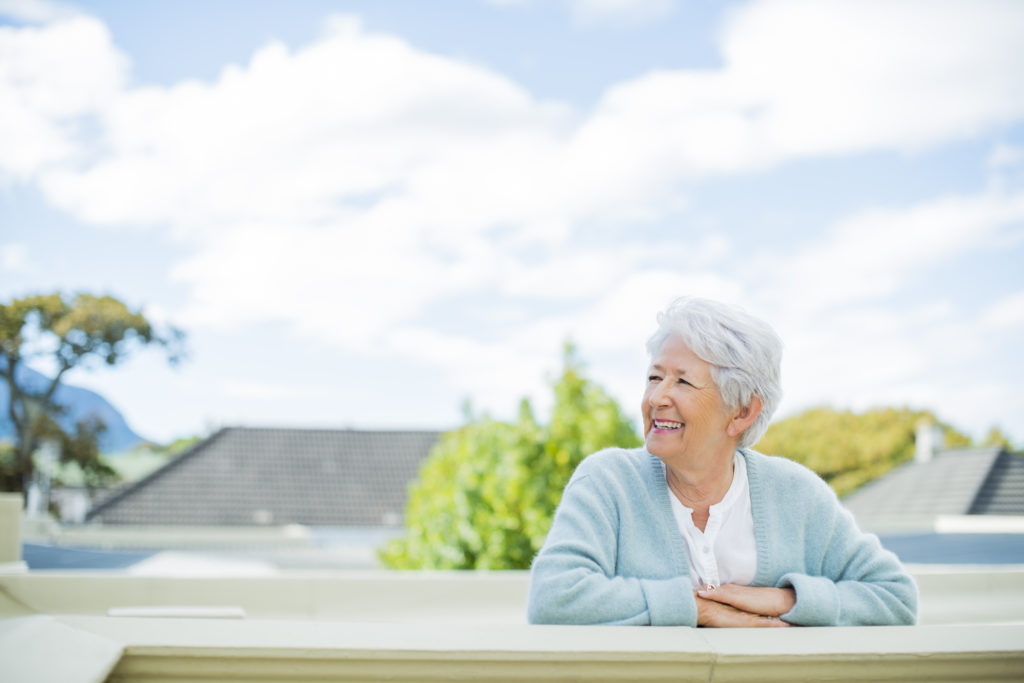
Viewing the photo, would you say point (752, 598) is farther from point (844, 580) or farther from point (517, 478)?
point (517, 478)

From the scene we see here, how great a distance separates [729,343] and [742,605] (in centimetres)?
52

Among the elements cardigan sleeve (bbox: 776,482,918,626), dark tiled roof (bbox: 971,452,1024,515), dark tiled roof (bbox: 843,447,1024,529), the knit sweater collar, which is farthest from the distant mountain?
cardigan sleeve (bbox: 776,482,918,626)

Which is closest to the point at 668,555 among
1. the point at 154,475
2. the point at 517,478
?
the point at 517,478

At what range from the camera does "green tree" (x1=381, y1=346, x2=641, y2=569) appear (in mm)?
6738

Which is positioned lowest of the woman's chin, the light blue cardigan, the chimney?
the light blue cardigan

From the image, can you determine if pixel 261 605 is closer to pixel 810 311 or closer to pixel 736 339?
pixel 736 339

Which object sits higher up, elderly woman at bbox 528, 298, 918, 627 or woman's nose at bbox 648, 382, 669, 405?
woman's nose at bbox 648, 382, 669, 405

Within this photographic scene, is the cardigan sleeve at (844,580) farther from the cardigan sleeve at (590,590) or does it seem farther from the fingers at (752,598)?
the cardigan sleeve at (590,590)

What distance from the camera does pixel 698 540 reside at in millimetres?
2008

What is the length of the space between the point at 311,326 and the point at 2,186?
2145 cm

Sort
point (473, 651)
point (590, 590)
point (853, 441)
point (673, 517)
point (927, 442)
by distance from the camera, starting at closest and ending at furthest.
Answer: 1. point (473, 651)
2. point (590, 590)
3. point (673, 517)
4. point (927, 442)
5. point (853, 441)

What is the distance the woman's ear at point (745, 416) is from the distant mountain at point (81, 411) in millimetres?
17413

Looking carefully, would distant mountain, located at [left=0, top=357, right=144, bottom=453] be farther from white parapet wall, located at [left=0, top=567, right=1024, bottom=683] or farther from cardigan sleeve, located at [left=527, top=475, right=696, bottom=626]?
white parapet wall, located at [left=0, top=567, right=1024, bottom=683]

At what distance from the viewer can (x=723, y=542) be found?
202cm
